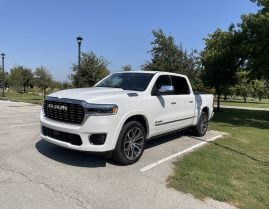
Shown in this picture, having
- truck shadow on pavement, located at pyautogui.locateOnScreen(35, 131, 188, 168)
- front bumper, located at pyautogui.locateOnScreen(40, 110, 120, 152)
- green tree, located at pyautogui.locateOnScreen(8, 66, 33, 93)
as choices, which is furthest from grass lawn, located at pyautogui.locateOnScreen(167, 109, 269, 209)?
green tree, located at pyautogui.locateOnScreen(8, 66, 33, 93)

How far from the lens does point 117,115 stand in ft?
18.5

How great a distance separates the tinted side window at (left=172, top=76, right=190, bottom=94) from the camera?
7.97 m

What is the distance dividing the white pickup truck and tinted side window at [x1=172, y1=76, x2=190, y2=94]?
0.09 metres

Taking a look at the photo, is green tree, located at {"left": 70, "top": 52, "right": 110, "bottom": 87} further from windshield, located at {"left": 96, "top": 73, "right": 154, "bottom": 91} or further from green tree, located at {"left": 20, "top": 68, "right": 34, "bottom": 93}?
green tree, located at {"left": 20, "top": 68, "right": 34, "bottom": 93}

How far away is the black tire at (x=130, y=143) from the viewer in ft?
19.1

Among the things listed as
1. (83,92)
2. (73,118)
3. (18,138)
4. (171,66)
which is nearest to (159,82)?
(83,92)

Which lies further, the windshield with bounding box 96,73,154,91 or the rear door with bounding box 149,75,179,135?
the windshield with bounding box 96,73,154,91

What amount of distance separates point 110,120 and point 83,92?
2.95 feet

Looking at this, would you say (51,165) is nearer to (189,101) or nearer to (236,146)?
(189,101)

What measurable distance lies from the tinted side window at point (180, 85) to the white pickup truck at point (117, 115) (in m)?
Result: 0.09

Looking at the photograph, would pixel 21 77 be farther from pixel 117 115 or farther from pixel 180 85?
pixel 117 115

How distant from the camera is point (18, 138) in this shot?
8.13 m

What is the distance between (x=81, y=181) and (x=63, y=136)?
1.09 m

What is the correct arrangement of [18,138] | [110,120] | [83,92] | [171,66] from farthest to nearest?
[171,66] < [18,138] < [83,92] < [110,120]
